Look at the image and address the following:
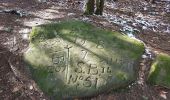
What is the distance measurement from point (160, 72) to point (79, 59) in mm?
1599

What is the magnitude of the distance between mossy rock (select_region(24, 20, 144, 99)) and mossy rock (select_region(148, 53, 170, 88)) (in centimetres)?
34

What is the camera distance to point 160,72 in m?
5.19

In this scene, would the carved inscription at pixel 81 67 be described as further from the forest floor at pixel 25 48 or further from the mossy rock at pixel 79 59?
the forest floor at pixel 25 48

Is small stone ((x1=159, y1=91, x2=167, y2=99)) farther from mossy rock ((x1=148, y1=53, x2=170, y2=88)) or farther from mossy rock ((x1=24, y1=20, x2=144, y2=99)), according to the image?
mossy rock ((x1=24, y1=20, x2=144, y2=99))

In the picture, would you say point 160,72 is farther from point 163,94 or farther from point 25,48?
point 25,48

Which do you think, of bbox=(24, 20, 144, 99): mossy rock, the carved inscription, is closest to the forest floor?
bbox=(24, 20, 144, 99): mossy rock

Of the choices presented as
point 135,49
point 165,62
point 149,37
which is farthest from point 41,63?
point 149,37

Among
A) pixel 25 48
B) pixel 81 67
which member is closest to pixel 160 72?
pixel 81 67

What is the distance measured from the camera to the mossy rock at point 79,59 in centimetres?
468

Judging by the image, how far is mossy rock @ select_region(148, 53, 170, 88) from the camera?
511cm

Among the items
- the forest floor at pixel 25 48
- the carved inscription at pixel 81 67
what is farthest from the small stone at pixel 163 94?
the carved inscription at pixel 81 67

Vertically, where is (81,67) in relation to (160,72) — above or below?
above

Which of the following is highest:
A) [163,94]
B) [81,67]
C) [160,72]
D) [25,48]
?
[25,48]

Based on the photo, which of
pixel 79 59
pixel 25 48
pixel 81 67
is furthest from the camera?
pixel 25 48
